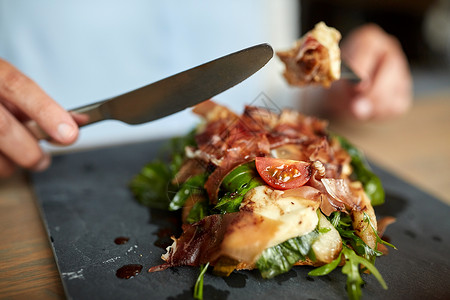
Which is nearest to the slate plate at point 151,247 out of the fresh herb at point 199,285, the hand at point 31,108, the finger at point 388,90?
the fresh herb at point 199,285

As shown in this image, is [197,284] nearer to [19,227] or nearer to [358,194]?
[358,194]

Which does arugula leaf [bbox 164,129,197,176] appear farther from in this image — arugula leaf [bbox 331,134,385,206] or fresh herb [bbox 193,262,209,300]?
arugula leaf [bbox 331,134,385,206]

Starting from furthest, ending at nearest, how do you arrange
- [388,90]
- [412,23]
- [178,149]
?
[412,23] → [388,90] → [178,149]

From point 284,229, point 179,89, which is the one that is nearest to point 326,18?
point 179,89

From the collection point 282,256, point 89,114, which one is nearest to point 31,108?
point 89,114

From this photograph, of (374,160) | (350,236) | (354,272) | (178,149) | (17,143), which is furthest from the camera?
(374,160)

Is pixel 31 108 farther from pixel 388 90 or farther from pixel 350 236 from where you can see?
pixel 388 90

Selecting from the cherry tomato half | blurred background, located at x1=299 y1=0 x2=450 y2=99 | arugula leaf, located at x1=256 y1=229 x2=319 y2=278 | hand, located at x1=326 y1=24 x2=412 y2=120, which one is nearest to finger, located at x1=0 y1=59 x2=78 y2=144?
the cherry tomato half
